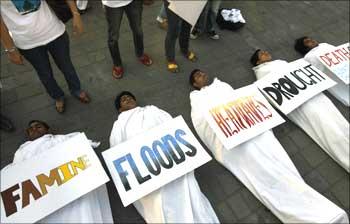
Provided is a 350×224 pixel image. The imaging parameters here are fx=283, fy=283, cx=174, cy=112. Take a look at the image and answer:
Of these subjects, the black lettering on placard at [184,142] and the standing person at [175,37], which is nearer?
the black lettering on placard at [184,142]

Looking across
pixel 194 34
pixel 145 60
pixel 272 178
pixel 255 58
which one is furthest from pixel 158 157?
pixel 194 34

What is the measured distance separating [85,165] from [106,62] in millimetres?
2012

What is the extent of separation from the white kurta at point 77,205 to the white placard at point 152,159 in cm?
30

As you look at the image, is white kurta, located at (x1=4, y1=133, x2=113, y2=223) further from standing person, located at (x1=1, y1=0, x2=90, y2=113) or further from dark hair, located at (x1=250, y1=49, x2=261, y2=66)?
dark hair, located at (x1=250, y1=49, x2=261, y2=66)

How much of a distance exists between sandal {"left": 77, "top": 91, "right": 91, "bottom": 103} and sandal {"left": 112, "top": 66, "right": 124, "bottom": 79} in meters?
0.49

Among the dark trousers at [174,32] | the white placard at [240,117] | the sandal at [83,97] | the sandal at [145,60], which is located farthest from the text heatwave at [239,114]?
the sandal at [83,97]

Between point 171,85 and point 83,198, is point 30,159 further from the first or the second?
point 171,85

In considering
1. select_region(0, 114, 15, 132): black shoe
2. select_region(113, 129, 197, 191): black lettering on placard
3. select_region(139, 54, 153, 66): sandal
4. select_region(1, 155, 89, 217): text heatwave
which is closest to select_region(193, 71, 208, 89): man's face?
select_region(139, 54, 153, 66): sandal

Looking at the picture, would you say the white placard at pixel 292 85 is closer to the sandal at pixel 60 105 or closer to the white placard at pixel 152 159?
the white placard at pixel 152 159

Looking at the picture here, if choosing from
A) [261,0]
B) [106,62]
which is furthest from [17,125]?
[261,0]

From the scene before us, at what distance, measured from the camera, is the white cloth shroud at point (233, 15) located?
454 cm

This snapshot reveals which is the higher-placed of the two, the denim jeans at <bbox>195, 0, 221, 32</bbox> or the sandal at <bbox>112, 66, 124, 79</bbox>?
the denim jeans at <bbox>195, 0, 221, 32</bbox>

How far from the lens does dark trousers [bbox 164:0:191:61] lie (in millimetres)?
3191

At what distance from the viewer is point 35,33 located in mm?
2451
